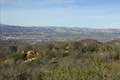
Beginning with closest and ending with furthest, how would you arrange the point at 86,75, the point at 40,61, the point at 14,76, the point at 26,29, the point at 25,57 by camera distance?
the point at 86,75 < the point at 14,76 < the point at 40,61 < the point at 25,57 < the point at 26,29

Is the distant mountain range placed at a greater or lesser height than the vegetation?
lesser

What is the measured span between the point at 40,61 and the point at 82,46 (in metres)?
10.0

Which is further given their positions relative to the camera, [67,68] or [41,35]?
[41,35]

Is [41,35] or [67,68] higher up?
[67,68]

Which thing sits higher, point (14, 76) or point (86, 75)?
point (86, 75)

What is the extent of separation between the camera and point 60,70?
494 inches

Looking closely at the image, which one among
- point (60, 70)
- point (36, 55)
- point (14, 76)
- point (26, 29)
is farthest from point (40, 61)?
point (26, 29)

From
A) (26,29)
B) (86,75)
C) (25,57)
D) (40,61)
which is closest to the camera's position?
(86,75)

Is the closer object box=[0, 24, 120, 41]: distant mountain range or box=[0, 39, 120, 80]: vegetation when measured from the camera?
box=[0, 39, 120, 80]: vegetation

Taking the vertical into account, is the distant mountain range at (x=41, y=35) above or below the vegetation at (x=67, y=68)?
below

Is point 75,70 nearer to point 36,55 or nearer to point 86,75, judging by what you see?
point 86,75

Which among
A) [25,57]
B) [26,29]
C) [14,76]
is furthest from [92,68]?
[26,29]

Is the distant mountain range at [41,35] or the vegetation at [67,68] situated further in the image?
the distant mountain range at [41,35]

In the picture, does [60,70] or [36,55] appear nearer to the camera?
[60,70]
